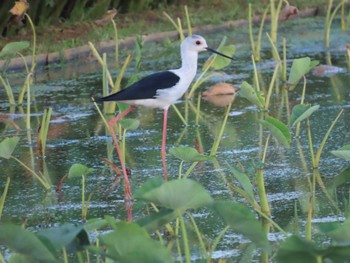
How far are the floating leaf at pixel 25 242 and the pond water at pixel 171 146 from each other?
5.51ft

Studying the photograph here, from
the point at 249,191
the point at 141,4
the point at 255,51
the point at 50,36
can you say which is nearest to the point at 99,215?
the point at 249,191

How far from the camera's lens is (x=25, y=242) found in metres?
5.00

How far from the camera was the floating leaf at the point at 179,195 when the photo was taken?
5.10m

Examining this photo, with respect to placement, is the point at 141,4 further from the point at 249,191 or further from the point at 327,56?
the point at 249,191

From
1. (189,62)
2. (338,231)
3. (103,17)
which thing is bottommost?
(103,17)

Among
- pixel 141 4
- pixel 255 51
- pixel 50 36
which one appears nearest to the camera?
pixel 255 51

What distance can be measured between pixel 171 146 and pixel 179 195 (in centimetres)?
486

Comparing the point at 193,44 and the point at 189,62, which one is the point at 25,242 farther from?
the point at 193,44

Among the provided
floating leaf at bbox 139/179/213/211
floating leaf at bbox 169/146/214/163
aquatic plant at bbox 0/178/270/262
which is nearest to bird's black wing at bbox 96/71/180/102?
floating leaf at bbox 169/146/214/163

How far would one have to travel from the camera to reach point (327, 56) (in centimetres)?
1510

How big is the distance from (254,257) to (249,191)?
1.46 feet

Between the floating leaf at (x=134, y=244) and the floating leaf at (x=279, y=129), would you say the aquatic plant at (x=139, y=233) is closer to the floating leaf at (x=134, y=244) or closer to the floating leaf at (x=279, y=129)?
the floating leaf at (x=134, y=244)

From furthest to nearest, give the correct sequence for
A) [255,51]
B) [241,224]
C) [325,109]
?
[255,51] → [325,109] → [241,224]

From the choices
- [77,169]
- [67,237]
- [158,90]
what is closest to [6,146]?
[77,169]
